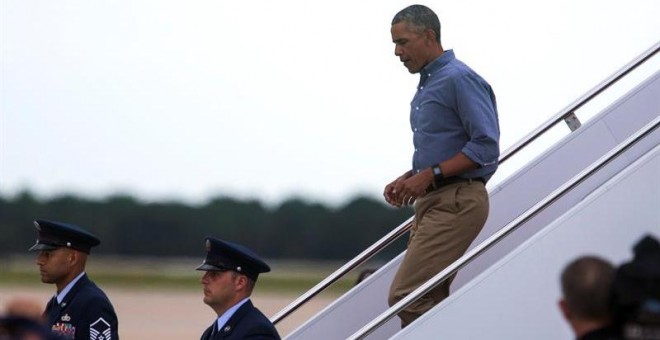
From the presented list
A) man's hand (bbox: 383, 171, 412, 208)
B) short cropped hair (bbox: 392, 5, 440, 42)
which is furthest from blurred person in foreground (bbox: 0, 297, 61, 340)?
short cropped hair (bbox: 392, 5, 440, 42)

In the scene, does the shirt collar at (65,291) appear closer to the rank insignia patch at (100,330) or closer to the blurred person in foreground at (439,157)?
the rank insignia patch at (100,330)

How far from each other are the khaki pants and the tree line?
4979cm

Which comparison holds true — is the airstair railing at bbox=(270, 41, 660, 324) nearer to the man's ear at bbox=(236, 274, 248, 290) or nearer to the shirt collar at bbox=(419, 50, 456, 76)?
the man's ear at bbox=(236, 274, 248, 290)

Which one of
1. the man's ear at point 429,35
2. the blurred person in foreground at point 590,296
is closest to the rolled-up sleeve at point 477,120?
the man's ear at point 429,35

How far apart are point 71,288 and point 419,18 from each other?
233cm

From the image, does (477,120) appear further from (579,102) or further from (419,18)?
(579,102)

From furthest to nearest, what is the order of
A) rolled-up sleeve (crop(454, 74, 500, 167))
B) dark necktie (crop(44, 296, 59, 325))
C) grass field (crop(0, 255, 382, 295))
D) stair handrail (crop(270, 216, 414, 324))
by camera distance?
grass field (crop(0, 255, 382, 295)) < stair handrail (crop(270, 216, 414, 324)) < dark necktie (crop(44, 296, 59, 325)) < rolled-up sleeve (crop(454, 74, 500, 167))

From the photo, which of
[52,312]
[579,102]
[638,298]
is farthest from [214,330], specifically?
[638,298]

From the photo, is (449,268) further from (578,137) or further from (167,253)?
(167,253)

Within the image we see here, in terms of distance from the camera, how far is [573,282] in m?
4.05

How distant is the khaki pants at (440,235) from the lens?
20.2 ft

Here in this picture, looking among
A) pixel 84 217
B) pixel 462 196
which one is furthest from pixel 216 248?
pixel 84 217

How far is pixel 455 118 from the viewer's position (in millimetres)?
6293

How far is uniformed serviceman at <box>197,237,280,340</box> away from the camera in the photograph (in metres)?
6.32
